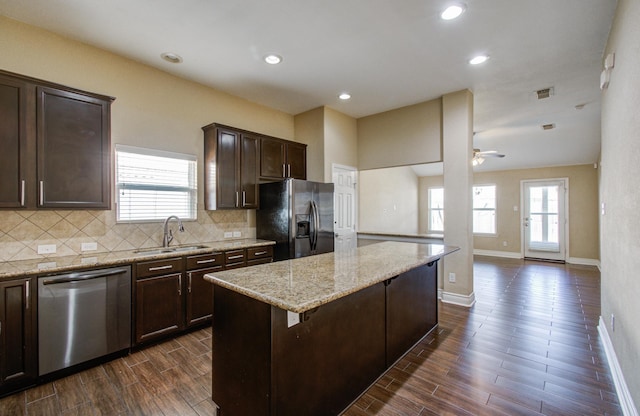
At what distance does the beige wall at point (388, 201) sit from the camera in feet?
19.7

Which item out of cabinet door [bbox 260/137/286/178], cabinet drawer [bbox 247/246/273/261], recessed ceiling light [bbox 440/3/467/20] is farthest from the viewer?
cabinet door [bbox 260/137/286/178]

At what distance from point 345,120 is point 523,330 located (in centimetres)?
382

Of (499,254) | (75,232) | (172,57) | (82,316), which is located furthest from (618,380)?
(499,254)

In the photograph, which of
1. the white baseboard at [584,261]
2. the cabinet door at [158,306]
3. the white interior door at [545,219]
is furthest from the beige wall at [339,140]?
the white baseboard at [584,261]

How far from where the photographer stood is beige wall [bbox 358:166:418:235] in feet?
19.7

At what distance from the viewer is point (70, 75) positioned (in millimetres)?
2793

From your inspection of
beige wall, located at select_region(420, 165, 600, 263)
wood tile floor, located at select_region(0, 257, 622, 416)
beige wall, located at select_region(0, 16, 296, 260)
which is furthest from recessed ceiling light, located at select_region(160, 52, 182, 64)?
beige wall, located at select_region(420, 165, 600, 263)

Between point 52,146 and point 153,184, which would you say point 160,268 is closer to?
point 153,184

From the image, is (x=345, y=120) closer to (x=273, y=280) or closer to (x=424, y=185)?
(x=273, y=280)

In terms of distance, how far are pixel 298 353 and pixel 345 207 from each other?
354cm

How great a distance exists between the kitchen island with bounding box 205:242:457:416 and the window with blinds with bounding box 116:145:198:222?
74.9 inches

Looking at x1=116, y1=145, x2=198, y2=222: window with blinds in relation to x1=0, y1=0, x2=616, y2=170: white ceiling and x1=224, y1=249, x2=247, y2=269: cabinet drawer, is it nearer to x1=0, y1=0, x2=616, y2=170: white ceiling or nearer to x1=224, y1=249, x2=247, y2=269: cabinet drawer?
x1=224, y1=249, x2=247, y2=269: cabinet drawer

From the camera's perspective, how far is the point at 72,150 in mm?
2547

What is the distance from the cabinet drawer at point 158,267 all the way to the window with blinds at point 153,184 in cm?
69
